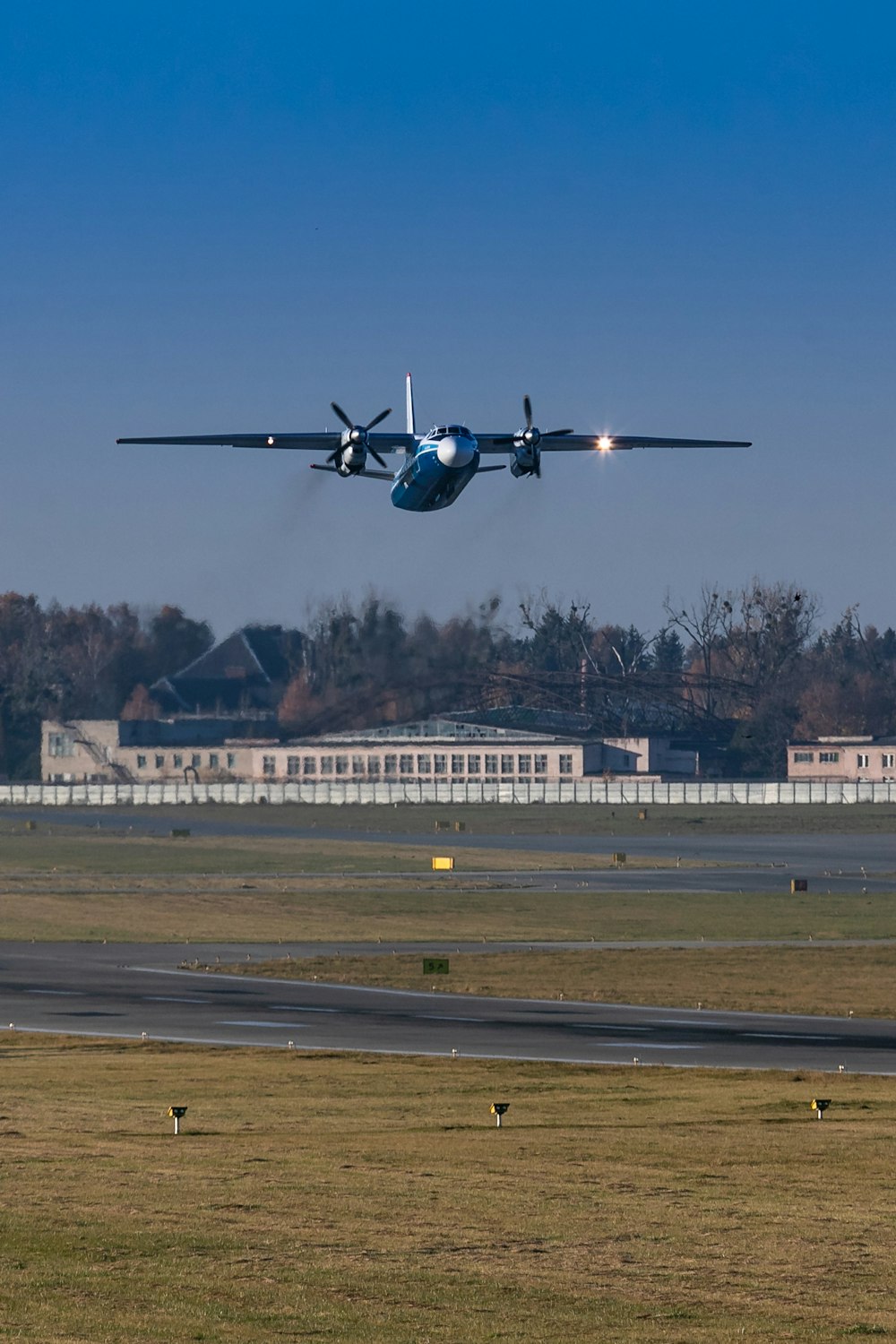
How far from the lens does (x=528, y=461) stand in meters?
76.8

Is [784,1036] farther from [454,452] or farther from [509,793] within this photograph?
[509,793]

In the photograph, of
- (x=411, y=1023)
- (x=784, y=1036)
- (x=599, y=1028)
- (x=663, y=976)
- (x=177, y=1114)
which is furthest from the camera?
(x=663, y=976)

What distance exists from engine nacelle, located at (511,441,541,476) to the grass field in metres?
37.4

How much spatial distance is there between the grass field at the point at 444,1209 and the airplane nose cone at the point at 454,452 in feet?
104

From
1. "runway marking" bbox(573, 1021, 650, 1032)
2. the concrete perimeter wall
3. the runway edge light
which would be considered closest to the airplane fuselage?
"runway marking" bbox(573, 1021, 650, 1032)

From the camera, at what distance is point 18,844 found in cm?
13938

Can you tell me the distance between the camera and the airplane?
7100 centimetres

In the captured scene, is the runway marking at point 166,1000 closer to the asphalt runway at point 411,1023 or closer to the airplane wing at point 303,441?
the asphalt runway at point 411,1023

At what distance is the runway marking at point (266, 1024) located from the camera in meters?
54.1

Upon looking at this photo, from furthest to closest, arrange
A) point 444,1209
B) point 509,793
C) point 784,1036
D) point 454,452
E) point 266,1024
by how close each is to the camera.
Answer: point 509,793
point 454,452
point 266,1024
point 784,1036
point 444,1209

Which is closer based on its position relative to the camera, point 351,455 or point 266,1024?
point 266,1024

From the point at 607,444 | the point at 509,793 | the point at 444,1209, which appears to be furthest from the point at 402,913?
the point at 509,793

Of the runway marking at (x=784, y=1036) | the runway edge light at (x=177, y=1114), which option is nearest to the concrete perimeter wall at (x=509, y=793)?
the runway marking at (x=784, y=1036)

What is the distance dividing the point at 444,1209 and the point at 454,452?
46297mm
